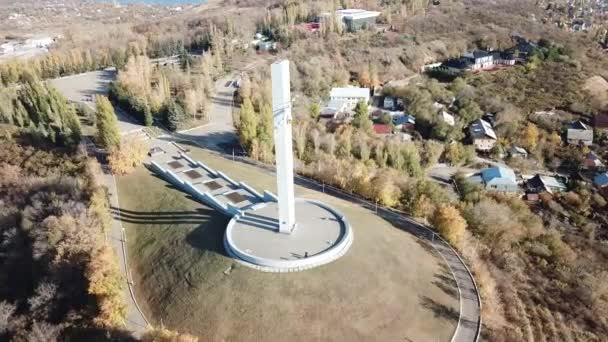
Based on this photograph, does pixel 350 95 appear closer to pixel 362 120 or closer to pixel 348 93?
pixel 348 93

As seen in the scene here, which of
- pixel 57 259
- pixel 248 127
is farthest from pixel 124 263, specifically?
pixel 248 127

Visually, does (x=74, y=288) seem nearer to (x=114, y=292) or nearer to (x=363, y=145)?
(x=114, y=292)

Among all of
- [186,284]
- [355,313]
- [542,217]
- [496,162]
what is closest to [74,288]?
[186,284]

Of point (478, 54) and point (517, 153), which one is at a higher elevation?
point (478, 54)

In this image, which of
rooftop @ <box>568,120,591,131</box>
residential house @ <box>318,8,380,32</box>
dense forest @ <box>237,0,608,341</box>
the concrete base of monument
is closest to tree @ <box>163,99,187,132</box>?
dense forest @ <box>237,0,608,341</box>

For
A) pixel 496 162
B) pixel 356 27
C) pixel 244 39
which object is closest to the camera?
pixel 496 162

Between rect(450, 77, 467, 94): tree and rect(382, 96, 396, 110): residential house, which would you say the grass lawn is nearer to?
rect(382, 96, 396, 110): residential house
